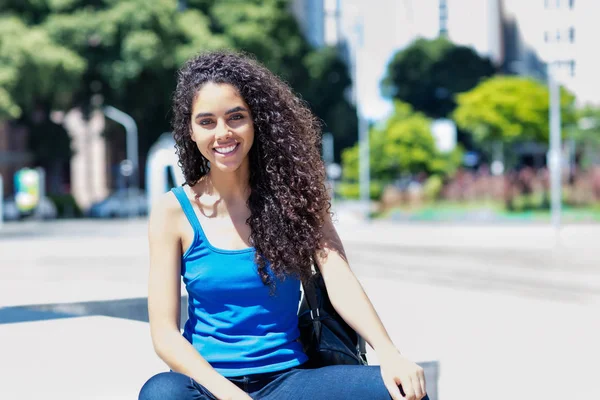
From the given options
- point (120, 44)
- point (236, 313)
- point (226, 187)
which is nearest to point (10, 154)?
point (120, 44)

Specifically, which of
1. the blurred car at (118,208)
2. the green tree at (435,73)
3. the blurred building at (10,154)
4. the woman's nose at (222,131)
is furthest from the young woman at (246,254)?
the green tree at (435,73)

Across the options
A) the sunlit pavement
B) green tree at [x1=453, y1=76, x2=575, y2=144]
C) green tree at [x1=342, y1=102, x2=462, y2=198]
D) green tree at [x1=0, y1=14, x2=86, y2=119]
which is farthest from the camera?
green tree at [x1=453, y1=76, x2=575, y2=144]

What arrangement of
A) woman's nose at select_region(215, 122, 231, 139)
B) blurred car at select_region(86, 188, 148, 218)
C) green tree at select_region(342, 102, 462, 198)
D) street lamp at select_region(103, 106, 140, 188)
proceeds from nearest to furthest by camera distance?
1. woman's nose at select_region(215, 122, 231, 139)
2. green tree at select_region(342, 102, 462, 198)
3. street lamp at select_region(103, 106, 140, 188)
4. blurred car at select_region(86, 188, 148, 218)

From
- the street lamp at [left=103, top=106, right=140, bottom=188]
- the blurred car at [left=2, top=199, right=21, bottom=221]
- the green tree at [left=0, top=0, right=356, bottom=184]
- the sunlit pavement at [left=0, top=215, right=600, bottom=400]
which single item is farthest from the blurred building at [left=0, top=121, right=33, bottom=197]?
the sunlit pavement at [left=0, top=215, right=600, bottom=400]

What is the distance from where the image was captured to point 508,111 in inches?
1876

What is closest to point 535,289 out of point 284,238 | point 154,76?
point 284,238

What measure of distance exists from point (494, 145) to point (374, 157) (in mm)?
18350

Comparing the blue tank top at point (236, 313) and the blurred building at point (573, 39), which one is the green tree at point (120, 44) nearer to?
the blurred building at point (573, 39)

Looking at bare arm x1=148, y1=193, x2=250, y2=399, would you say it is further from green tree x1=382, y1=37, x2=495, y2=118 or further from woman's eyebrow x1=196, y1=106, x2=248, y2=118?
green tree x1=382, y1=37, x2=495, y2=118

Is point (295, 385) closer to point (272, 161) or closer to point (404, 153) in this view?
point (272, 161)

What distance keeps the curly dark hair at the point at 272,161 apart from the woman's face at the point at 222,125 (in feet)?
0.07

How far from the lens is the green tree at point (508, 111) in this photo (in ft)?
156

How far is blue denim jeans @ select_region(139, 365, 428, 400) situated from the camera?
2391 mm

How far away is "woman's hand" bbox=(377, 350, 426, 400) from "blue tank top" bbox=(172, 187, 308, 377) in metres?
0.25
